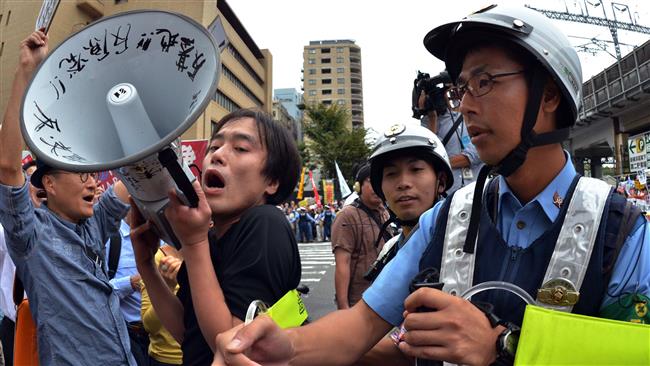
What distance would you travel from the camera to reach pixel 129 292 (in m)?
3.26

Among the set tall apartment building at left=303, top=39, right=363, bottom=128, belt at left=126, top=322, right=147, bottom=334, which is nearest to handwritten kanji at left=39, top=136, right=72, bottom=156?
belt at left=126, top=322, right=147, bottom=334

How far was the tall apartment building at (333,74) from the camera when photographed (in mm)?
90188

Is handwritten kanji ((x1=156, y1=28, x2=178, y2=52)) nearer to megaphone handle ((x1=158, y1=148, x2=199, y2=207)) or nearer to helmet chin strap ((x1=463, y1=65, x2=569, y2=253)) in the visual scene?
megaphone handle ((x1=158, y1=148, x2=199, y2=207))

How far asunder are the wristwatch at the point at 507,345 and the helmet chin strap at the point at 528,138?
0.86 feet

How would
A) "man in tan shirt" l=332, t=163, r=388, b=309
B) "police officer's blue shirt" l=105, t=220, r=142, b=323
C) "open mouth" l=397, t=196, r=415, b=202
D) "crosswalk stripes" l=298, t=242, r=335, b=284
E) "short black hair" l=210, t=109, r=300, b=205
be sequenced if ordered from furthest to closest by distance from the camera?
"crosswalk stripes" l=298, t=242, r=335, b=284
"man in tan shirt" l=332, t=163, r=388, b=309
"police officer's blue shirt" l=105, t=220, r=142, b=323
"open mouth" l=397, t=196, r=415, b=202
"short black hair" l=210, t=109, r=300, b=205

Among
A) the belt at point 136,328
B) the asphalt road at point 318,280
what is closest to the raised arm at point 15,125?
the belt at point 136,328

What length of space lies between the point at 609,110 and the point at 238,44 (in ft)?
101

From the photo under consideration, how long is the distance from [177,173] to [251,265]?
1.26 ft

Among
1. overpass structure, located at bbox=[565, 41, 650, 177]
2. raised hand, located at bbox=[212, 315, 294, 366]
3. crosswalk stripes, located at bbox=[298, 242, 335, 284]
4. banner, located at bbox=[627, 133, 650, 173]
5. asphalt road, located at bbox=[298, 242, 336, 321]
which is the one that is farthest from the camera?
overpass structure, located at bbox=[565, 41, 650, 177]

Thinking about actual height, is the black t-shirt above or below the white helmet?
below

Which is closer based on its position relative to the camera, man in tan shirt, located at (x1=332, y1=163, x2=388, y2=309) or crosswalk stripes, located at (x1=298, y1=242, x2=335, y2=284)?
man in tan shirt, located at (x1=332, y1=163, x2=388, y2=309)

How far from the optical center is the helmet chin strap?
1.30 meters

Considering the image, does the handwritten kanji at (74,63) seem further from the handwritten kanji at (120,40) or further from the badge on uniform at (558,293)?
the badge on uniform at (558,293)

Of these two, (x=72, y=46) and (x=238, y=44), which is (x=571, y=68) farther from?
(x=238, y=44)
